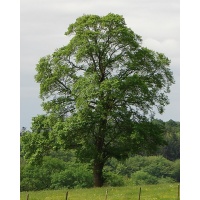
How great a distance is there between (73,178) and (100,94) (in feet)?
54.7

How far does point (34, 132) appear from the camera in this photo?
92.0 feet

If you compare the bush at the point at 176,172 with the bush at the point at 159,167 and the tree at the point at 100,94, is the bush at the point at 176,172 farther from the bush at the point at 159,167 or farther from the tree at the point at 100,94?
the tree at the point at 100,94

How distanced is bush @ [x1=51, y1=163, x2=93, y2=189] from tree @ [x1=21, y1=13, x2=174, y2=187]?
9805 millimetres

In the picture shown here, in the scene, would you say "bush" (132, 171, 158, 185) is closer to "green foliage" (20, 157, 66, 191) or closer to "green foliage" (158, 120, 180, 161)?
"green foliage" (158, 120, 180, 161)

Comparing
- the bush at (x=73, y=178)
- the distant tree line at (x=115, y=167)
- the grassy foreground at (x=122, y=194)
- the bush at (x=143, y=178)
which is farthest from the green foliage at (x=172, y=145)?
the grassy foreground at (x=122, y=194)

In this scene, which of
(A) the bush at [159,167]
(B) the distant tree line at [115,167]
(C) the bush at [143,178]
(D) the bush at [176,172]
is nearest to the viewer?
(B) the distant tree line at [115,167]

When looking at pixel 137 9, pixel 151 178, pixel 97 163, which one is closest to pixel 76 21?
pixel 137 9

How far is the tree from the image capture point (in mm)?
26031

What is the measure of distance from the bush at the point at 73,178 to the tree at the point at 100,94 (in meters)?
9.80

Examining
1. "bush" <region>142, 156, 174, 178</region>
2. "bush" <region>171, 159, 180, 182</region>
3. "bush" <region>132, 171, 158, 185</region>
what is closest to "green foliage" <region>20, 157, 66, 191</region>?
"bush" <region>132, 171, 158, 185</region>

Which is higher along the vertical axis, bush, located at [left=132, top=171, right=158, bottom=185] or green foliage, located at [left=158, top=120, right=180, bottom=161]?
green foliage, located at [left=158, top=120, right=180, bottom=161]

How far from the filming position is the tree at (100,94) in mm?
26031

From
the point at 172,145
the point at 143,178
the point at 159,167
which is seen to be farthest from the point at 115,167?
the point at 159,167

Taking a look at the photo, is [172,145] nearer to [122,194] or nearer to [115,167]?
[115,167]
